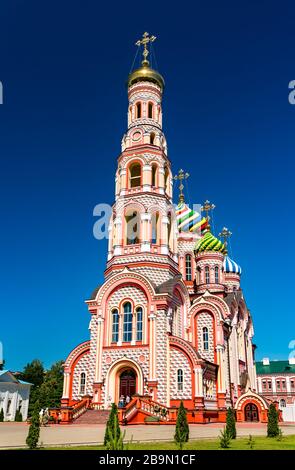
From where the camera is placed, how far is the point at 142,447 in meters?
11.4

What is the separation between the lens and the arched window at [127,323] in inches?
1078

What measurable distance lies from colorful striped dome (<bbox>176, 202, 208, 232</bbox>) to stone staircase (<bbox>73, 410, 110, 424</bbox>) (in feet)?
71.5

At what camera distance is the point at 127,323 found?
91.2ft

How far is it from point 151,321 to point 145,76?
62.0 ft

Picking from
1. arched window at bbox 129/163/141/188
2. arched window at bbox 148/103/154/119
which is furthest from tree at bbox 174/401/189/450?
arched window at bbox 148/103/154/119

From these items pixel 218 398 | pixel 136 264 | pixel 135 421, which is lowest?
pixel 135 421

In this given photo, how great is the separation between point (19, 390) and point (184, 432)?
2636cm

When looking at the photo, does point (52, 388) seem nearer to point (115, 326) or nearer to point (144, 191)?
point (115, 326)

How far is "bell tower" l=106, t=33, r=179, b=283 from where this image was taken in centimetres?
3000

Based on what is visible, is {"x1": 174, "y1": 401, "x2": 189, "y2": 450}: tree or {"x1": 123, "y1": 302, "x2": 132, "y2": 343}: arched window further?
{"x1": 123, "y1": 302, "x2": 132, "y2": 343}: arched window

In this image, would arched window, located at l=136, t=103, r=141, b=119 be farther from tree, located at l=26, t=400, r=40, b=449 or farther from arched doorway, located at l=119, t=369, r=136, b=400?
tree, located at l=26, t=400, r=40, b=449

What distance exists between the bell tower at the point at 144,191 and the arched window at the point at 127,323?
2426 millimetres
